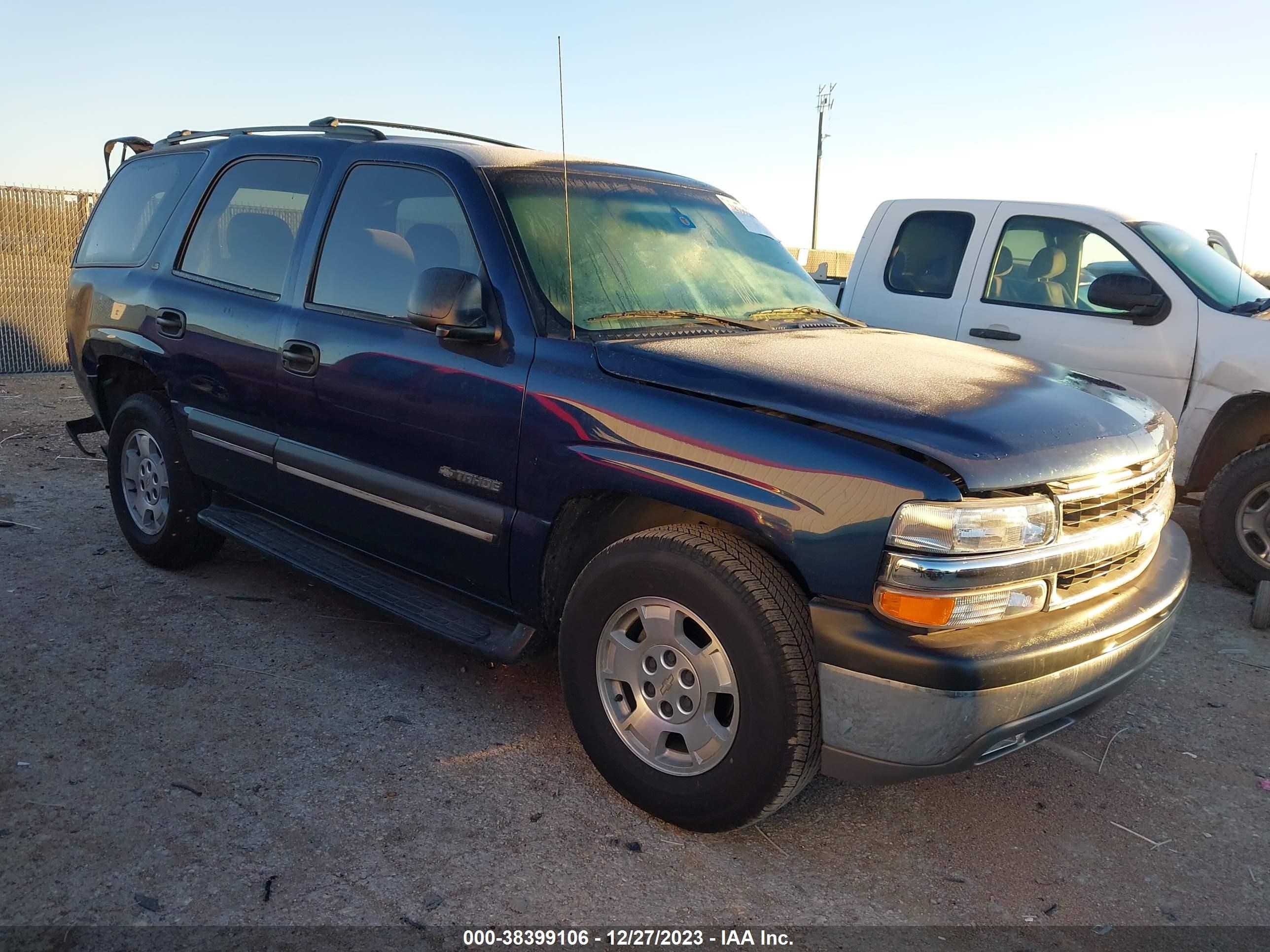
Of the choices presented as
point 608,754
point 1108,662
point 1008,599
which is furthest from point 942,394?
point 608,754

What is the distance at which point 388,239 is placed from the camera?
3703 mm

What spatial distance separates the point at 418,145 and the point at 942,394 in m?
2.12

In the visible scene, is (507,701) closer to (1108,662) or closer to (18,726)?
(18,726)

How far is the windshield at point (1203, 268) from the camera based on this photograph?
554 centimetres

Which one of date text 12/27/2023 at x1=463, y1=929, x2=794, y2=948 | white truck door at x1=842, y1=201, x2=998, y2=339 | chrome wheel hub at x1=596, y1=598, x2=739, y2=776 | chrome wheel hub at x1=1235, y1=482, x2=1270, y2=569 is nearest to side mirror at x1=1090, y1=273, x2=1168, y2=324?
white truck door at x1=842, y1=201, x2=998, y2=339

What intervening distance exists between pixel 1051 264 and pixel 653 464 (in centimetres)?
414

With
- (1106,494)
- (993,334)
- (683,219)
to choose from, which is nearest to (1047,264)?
(993,334)

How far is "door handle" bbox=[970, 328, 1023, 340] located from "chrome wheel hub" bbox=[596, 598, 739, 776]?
3830mm

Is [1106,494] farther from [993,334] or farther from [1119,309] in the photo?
[993,334]

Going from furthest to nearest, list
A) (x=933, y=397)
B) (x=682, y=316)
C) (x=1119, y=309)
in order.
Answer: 1. (x=1119, y=309)
2. (x=682, y=316)
3. (x=933, y=397)

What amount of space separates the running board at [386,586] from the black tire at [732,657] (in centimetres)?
46

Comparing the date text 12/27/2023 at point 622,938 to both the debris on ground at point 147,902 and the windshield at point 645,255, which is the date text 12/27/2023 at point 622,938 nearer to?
the debris on ground at point 147,902

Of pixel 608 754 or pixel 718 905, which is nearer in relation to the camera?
pixel 718 905

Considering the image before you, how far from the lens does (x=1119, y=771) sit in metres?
3.45
